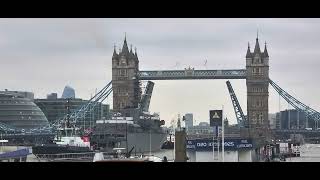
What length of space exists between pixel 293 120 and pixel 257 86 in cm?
937

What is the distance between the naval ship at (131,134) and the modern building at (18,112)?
69.6 feet

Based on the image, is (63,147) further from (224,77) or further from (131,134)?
(224,77)

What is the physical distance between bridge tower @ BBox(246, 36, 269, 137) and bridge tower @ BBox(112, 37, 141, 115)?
22128 mm

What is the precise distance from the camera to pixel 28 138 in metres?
91.2

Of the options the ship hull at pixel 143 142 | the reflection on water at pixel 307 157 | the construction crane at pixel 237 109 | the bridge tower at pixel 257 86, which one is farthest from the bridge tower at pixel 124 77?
the reflection on water at pixel 307 157

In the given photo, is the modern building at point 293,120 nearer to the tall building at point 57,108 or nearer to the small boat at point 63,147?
the tall building at point 57,108

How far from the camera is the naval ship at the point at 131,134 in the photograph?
257ft

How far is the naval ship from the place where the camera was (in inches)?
3088

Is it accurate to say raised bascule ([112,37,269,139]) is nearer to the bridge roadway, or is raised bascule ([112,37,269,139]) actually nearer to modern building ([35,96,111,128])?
the bridge roadway

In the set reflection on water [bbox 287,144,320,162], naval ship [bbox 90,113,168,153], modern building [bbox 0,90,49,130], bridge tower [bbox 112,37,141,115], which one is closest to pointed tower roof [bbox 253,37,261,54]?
bridge tower [bbox 112,37,141,115]

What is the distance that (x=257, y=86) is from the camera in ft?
458
